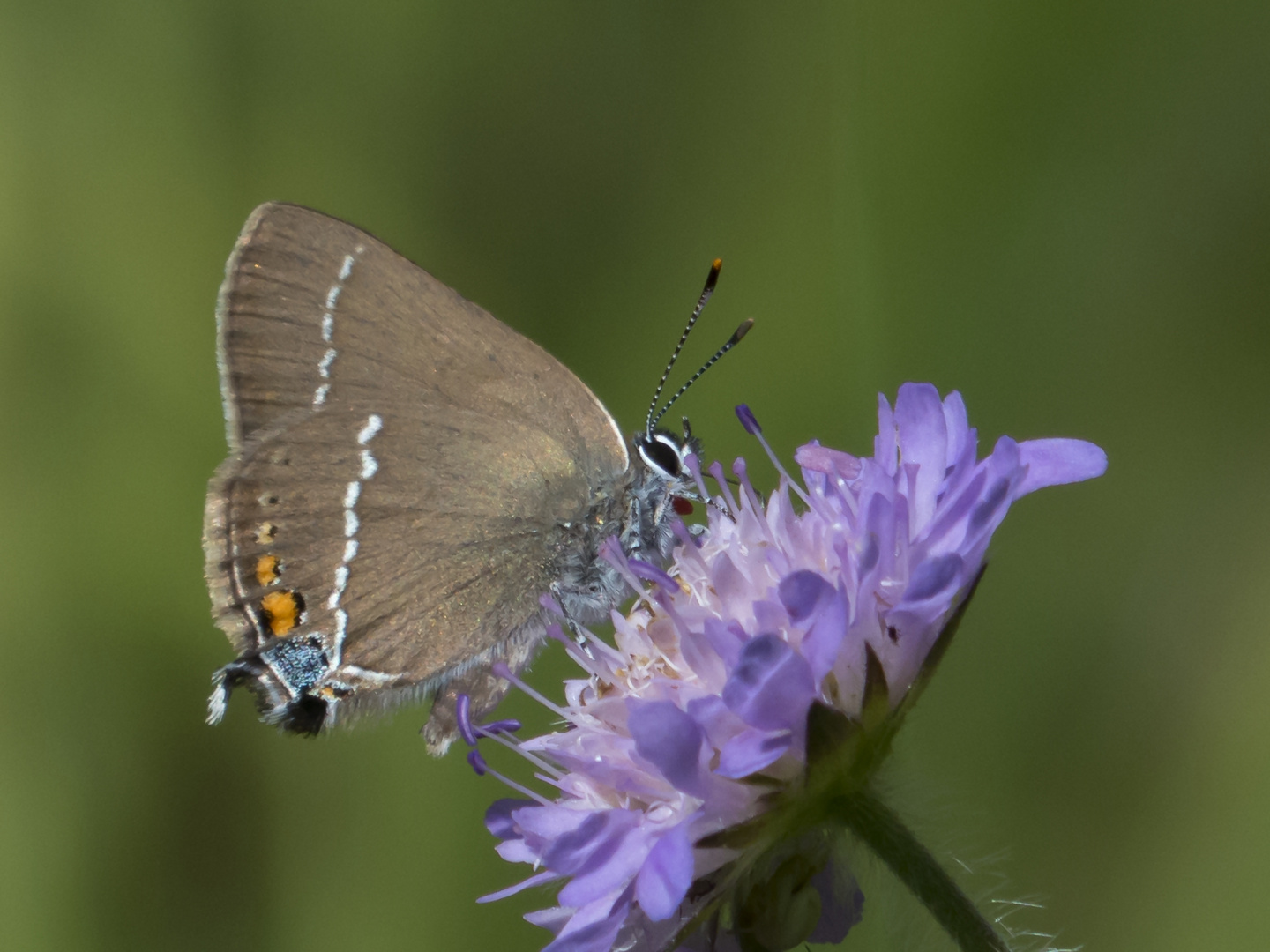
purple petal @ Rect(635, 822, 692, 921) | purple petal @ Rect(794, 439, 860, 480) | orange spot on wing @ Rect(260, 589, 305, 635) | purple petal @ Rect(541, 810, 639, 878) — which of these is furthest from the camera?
orange spot on wing @ Rect(260, 589, 305, 635)

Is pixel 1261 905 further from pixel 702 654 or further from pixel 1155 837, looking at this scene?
pixel 702 654

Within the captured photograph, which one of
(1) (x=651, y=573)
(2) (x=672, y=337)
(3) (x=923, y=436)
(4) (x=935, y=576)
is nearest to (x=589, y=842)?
(1) (x=651, y=573)


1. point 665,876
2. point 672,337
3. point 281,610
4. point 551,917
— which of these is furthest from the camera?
point 672,337

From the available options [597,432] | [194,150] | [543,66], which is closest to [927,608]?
[597,432]

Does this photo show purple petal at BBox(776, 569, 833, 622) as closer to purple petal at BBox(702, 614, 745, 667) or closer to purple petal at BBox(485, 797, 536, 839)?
purple petal at BBox(702, 614, 745, 667)

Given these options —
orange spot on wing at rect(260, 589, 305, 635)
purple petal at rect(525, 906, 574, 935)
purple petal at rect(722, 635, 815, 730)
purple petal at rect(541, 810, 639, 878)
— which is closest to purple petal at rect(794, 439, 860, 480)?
purple petal at rect(722, 635, 815, 730)

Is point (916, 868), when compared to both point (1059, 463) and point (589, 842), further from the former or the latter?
point (1059, 463)
